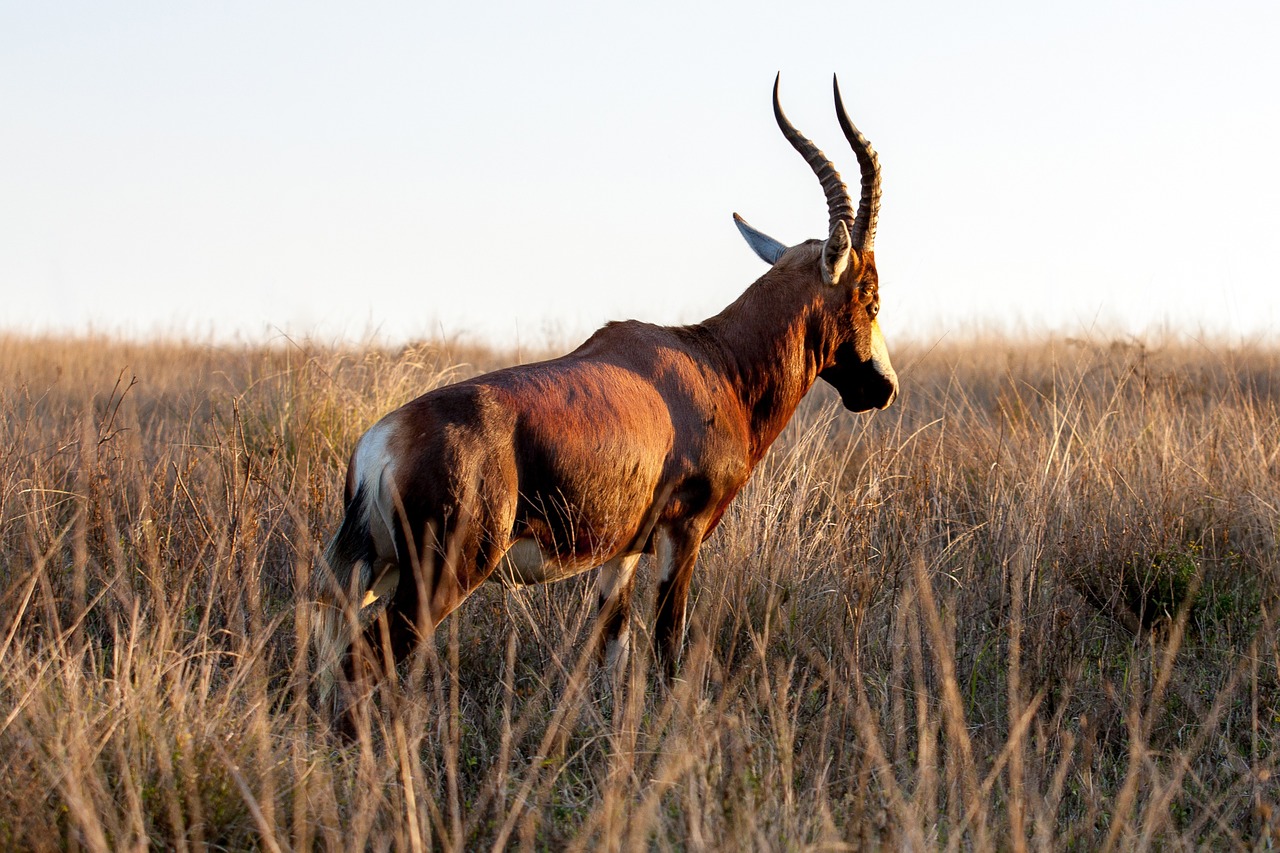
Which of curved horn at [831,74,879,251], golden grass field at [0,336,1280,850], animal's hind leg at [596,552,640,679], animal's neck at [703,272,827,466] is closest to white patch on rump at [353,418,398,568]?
golden grass field at [0,336,1280,850]

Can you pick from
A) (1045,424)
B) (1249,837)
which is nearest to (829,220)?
(1249,837)

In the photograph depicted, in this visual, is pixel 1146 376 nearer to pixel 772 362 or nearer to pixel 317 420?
pixel 772 362

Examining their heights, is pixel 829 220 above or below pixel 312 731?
above

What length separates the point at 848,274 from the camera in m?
5.38

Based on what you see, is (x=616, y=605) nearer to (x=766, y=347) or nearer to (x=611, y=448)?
(x=611, y=448)

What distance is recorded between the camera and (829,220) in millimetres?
5348

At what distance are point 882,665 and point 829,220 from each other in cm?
187

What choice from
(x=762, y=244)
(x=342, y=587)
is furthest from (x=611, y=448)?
(x=762, y=244)

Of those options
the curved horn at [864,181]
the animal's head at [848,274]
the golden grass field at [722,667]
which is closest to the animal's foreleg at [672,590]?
the golden grass field at [722,667]

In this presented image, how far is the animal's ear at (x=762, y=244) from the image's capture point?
5812mm

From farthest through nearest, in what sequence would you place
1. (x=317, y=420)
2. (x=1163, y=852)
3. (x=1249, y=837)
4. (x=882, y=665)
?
(x=317, y=420)
(x=882, y=665)
(x=1249, y=837)
(x=1163, y=852)

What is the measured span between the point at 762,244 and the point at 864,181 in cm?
73

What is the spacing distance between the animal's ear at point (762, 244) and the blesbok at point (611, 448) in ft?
0.04

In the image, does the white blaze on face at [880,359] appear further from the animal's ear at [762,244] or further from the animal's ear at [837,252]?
the animal's ear at [762,244]
